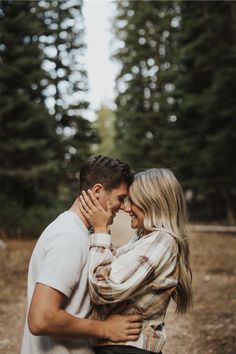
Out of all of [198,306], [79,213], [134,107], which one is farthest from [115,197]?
[134,107]

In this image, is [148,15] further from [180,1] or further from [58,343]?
[58,343]

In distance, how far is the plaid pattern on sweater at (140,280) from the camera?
2303 millimetres

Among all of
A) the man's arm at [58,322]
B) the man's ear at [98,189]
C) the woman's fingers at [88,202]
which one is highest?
the man's ear at [98,189]

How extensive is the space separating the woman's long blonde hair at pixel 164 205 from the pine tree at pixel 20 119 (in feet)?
42.3

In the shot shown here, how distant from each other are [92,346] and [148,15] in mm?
27385

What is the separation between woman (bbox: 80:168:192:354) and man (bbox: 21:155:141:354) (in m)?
0.07

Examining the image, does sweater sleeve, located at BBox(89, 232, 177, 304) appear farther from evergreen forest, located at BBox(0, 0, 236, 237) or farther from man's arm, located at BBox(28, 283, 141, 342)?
evergreen forest, located at BBox(0, 0, 236, 237)

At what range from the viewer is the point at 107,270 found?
2332mm

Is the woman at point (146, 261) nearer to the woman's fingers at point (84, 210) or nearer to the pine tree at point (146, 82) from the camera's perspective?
the woman's fingers at point (84, 210)

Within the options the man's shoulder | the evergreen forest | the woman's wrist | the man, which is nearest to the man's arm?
the man

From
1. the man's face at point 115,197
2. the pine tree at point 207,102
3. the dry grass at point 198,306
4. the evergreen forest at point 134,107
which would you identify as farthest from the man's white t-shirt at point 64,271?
the pine tree at point 207,102

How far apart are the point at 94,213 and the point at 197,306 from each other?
247 inches

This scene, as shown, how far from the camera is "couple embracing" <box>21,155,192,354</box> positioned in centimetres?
221

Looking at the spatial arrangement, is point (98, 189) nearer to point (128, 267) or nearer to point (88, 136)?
point (128, 267)
